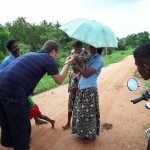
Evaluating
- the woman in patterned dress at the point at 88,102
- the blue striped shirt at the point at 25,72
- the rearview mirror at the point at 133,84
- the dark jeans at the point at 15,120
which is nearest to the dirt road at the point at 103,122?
the woman in patterned dress at the point at 88,102

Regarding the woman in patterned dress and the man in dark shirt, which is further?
the woman in patterned dress

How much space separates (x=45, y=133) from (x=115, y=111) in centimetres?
221

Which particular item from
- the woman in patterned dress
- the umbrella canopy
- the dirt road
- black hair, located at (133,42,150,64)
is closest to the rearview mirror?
black hair, located at (133,42,150,64)

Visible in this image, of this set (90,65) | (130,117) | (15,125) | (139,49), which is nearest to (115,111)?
(130,117)

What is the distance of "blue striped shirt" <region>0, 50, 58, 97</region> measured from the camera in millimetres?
3773

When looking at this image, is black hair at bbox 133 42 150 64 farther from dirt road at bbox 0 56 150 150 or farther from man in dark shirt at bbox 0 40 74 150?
dirt road at bbox 0 56 150 150

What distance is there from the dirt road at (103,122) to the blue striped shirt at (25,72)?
1.57 metres

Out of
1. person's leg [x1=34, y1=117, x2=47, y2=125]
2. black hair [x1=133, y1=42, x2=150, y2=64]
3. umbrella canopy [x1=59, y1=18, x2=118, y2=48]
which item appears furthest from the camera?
person's leg [x1=34, y1=117, x2=47, y2=125]

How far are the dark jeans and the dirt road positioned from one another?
1012 mm

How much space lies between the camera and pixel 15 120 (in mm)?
3893

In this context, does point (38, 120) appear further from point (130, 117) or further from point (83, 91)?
point (130, 117)

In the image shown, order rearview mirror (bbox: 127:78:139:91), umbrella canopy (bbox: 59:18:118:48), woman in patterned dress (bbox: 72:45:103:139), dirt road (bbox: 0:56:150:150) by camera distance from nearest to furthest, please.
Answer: rearview mirror (bbox: 127:78:139:91) < umbrella canopy (bbox: 59:18:118:48) < woman in patterned dress (bbox: 72:45:103:139) < dirt road (bbox: 0:56:150:150)

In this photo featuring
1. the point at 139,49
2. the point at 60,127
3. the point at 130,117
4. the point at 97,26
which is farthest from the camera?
the point at 130,117

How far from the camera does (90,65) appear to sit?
476cm
